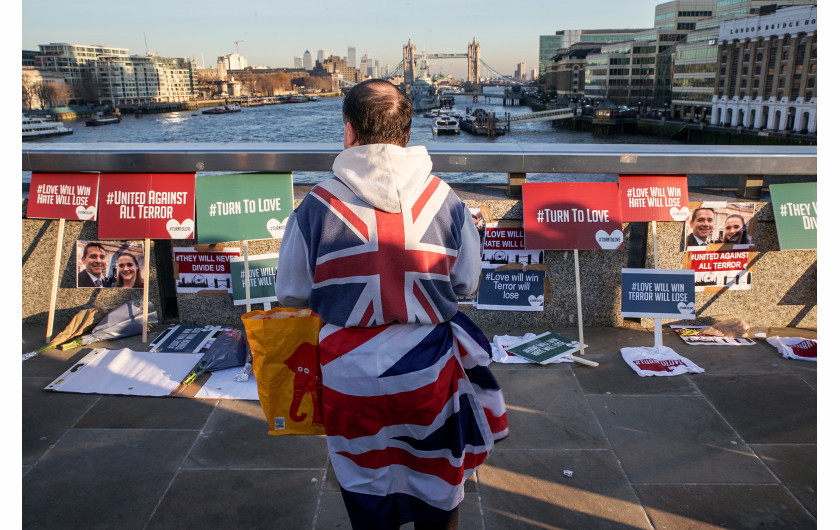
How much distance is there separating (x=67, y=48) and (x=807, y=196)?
638ft

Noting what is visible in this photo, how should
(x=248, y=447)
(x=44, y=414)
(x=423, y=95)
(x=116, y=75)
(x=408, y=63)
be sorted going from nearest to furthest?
1. (x=248, y=447)
2. (x=44, y=414)
3. (x=423, y=95)
4. (x=116, y=75)
5. (x=408, y=63)

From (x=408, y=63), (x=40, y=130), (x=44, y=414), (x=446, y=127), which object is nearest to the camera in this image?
(x=44, y=414)

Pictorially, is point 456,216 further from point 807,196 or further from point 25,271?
point 25,271

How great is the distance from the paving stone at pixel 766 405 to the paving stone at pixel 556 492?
911mm

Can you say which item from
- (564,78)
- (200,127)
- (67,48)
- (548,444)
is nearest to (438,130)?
(200,127)

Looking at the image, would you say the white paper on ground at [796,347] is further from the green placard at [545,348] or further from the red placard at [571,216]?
the green placard at [545,348]

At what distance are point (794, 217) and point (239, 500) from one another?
429cm

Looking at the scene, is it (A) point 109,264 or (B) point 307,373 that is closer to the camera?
(B) point 307,373

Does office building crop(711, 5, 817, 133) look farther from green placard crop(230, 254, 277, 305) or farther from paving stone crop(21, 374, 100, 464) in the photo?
paving stone crop(21, 374, 100, 464)

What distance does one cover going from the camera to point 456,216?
185 cm

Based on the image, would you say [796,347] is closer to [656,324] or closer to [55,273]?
[656,324]

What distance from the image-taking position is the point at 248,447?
126 inches

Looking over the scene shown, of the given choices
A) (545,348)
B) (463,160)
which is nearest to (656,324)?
(545,348)

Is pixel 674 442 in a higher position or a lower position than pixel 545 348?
lower
